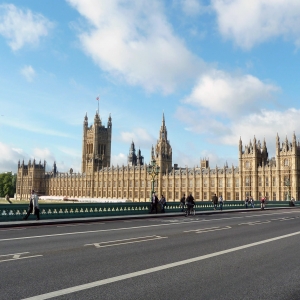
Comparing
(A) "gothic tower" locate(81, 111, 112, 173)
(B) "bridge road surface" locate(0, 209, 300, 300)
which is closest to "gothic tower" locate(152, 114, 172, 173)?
(A) "gothic tower" locate(81, 111, 112, 173)

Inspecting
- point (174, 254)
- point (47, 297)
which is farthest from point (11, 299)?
point (174, 254)

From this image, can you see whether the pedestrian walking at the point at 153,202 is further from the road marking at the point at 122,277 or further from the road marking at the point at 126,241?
the road marking at the point at 122,277

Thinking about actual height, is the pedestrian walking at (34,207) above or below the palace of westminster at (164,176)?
below

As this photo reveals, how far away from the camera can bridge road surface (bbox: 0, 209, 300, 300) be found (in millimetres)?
7270

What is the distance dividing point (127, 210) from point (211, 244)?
63.6ft

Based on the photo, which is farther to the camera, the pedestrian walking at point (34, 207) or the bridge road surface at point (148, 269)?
the pedestrian walking at point (34, 207)

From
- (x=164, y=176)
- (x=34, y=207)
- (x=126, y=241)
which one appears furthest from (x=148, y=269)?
(x=164, y=176)

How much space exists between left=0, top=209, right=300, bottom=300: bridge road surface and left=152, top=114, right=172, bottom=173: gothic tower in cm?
10076

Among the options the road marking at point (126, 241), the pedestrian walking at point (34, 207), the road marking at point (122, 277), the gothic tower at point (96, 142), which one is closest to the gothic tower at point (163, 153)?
the gothic tower at point (96, 142)

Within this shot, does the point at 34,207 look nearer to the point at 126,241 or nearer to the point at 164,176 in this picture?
the point at 126,241

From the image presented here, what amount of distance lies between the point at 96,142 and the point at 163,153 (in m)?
46.5

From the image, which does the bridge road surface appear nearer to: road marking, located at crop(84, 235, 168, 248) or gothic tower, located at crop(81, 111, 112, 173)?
road marking, located at crop(84, 235, 168, 248)

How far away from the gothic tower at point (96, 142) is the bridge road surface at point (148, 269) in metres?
137

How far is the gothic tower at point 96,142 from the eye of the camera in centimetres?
15388
